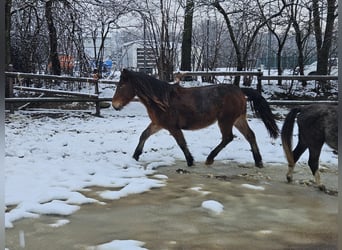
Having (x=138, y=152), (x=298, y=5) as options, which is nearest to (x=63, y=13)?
(x=298, y=5)

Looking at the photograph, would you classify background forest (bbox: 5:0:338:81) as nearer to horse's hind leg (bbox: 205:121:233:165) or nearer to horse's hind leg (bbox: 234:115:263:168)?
horse's hind leg (bbox: 234:115:263:168)

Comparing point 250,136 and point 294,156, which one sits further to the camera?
point 250,136

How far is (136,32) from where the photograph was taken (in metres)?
11.2

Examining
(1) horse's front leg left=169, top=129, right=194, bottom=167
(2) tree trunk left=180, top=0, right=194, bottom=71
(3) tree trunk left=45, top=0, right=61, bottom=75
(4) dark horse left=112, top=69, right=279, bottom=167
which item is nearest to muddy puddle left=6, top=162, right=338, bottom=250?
(1) horse's front leg left=169, top=129, right=194, bottom=167

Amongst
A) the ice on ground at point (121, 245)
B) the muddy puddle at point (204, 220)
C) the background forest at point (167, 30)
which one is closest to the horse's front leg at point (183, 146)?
the muddy puddle at point (204, 220)

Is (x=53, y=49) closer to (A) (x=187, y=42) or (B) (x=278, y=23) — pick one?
(A) (x=187, y=42)

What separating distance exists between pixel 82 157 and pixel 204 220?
2.01 meters

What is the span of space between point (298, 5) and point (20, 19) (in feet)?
18.9

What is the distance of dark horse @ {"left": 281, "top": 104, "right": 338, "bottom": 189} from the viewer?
299 cm

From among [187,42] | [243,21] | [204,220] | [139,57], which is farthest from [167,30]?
[204,220]

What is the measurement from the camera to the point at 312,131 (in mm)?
3164

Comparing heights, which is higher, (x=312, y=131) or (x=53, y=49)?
(x=53, y=49)

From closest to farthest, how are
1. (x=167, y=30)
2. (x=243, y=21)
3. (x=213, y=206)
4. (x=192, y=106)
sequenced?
1. (x=213, y=206)
2. (x=192, y=106)
3. (x=167, y=30)
4. (x=243, y=21)

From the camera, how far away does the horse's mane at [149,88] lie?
3.81 meters
